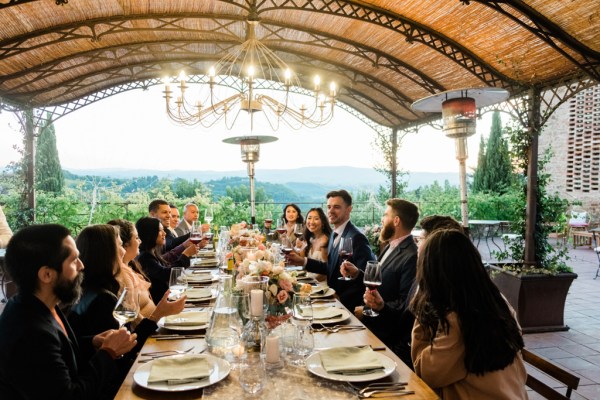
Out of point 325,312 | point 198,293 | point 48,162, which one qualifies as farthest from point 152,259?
point 48,162

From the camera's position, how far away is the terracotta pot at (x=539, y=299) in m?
4.89

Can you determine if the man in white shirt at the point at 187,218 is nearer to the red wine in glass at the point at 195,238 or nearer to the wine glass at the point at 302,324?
the red wine in glass at the point at 195,238

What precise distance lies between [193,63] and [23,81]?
9.84 ft

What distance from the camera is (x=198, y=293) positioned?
3.06m

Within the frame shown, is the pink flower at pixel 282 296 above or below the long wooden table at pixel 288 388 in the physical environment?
above

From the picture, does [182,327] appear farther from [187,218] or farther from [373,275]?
[187,218]

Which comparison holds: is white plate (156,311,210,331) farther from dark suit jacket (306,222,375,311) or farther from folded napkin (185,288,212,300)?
dark suit jacket (306,222,375,311)

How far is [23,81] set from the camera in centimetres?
774

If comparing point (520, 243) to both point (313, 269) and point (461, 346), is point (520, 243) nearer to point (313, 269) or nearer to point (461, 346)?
point (313, 269)

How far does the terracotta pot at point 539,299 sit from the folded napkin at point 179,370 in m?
4.19

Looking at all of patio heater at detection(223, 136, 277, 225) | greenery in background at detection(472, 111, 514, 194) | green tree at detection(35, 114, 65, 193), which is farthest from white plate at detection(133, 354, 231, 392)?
greenery in background at detection(472, 111, 514, 194)

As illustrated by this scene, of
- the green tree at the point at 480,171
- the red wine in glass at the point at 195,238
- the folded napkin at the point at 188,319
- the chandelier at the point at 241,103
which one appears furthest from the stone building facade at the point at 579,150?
the folded napkin at the point at 188,319

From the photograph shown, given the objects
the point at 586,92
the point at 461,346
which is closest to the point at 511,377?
the point at 461,346

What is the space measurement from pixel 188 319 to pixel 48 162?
1517cm
